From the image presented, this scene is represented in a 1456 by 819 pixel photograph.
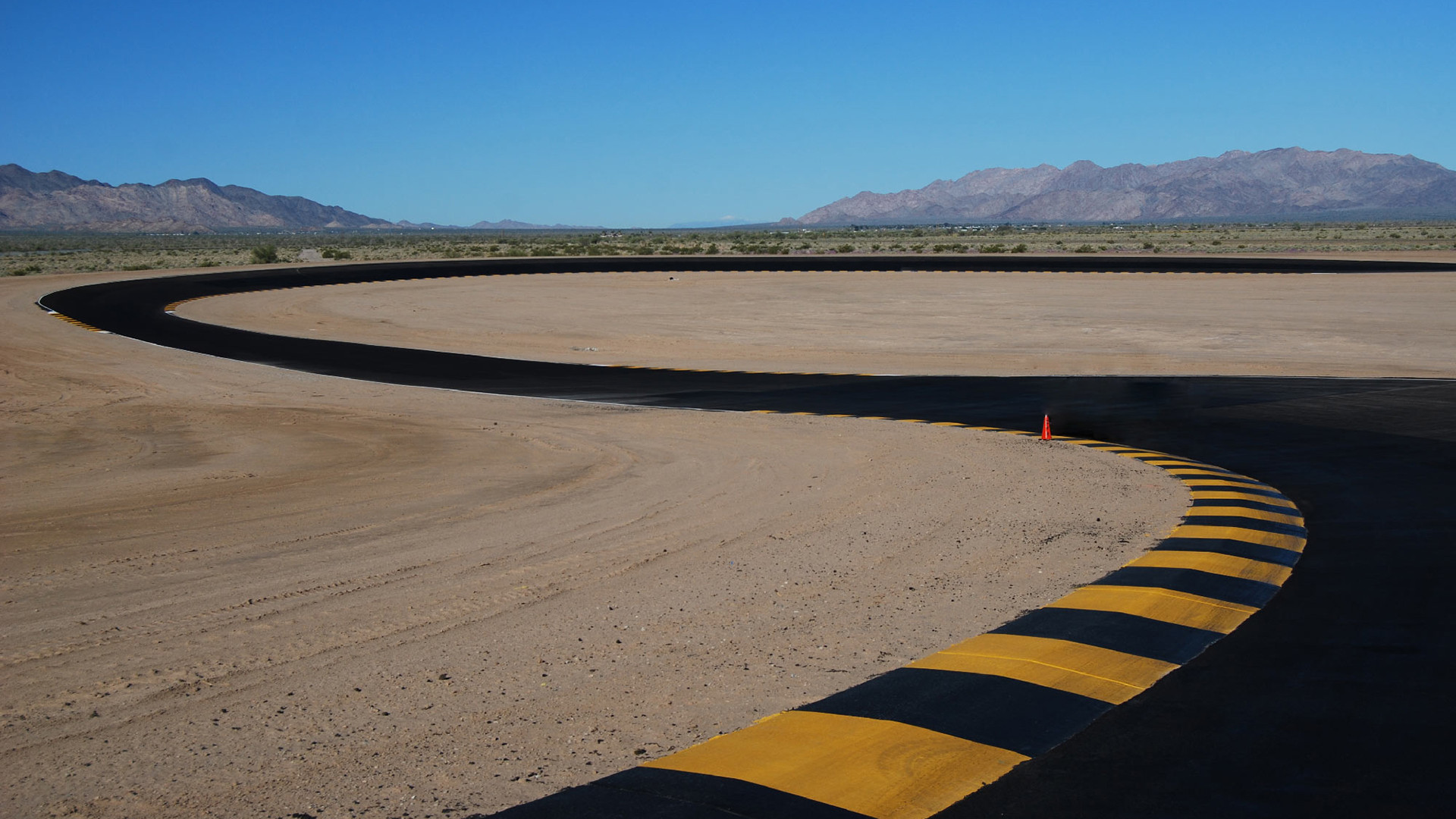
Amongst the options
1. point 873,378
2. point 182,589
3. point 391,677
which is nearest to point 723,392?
point 873,378

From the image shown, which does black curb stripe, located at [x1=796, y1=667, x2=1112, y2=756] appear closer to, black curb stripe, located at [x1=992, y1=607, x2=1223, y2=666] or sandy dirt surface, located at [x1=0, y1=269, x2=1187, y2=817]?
sandy dirt surface, located at [x1=0, y1=269, x2=1187, y2=817]

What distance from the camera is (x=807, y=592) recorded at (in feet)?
21.9

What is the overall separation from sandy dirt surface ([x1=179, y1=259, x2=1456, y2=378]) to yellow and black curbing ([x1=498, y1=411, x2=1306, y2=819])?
13157mm

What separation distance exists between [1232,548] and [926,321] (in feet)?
73.5

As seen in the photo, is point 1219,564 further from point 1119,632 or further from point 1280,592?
point 1119,632

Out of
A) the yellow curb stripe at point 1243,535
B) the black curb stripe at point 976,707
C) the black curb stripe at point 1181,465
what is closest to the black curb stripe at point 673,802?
the black curb stripe at point 976,707

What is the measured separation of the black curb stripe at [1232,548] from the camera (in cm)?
722

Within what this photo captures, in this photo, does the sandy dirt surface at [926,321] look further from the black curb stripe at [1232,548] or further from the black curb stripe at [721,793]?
the black curb stripe at [721,793]

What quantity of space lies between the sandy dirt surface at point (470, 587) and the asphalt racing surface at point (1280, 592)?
37.6 inches

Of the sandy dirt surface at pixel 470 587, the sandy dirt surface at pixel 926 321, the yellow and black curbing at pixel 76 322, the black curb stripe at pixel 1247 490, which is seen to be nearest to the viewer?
the sandy dirt surface at pixel 470 587

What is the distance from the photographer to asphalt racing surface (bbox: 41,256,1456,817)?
4.02 m

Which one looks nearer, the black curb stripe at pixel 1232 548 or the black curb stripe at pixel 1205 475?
the black curb stripe at pixel 1232 548

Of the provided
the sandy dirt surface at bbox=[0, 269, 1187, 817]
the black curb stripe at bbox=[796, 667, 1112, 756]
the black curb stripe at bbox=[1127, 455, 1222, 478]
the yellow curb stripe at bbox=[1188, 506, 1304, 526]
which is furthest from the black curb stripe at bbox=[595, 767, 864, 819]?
the black curb stripe at bbox=[1127, 455, 1222, 478]

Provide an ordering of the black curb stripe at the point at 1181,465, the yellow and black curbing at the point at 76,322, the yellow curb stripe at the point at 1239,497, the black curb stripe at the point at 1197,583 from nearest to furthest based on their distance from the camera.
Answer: the black curb stripe at the point at 1197,583, the yellow curb stripe at the point at 1239,497, the black curb stripe at the point at 1181,465, the yellow and black curbing at the point at 76,322
